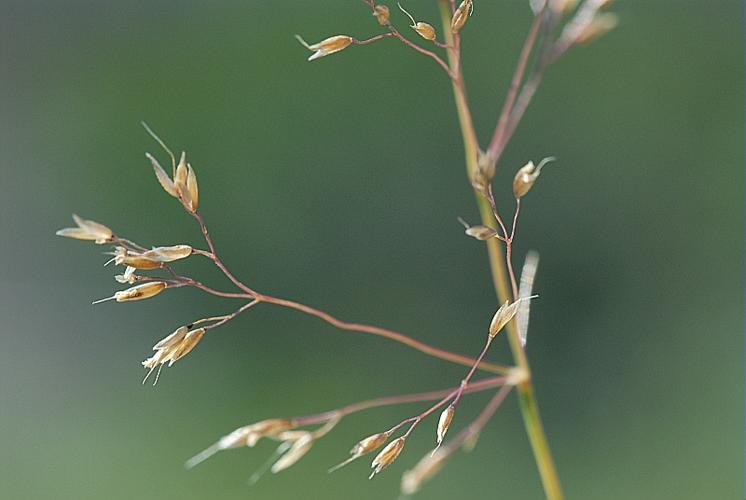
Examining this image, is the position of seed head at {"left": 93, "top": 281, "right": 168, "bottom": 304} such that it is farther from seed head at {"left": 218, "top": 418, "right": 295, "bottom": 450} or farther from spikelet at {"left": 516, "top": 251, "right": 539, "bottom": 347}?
spikelet at {"left": 516, "top": 251, "right": 539, "bottom": 347}

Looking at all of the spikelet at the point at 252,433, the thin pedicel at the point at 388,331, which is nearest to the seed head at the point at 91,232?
the thin pedicel at the point at 388,331

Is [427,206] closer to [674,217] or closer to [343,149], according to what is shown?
[343,149]

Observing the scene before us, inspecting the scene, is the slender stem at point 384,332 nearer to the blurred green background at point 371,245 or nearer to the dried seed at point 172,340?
the dried seed at point 172,340

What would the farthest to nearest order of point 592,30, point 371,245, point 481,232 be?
1. point 371,245
2. point 592,30
3. point 481,232

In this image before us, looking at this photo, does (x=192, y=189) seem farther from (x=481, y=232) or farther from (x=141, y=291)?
(x=481, y=232)

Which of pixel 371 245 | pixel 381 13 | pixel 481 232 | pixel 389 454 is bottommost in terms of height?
pixel 371 245

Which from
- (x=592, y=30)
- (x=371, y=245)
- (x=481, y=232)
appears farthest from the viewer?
(x=371, y=245)

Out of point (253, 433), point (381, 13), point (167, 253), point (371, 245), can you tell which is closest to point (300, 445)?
point (253, 433)

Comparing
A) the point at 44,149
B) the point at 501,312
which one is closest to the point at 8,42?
the point at 44,149
